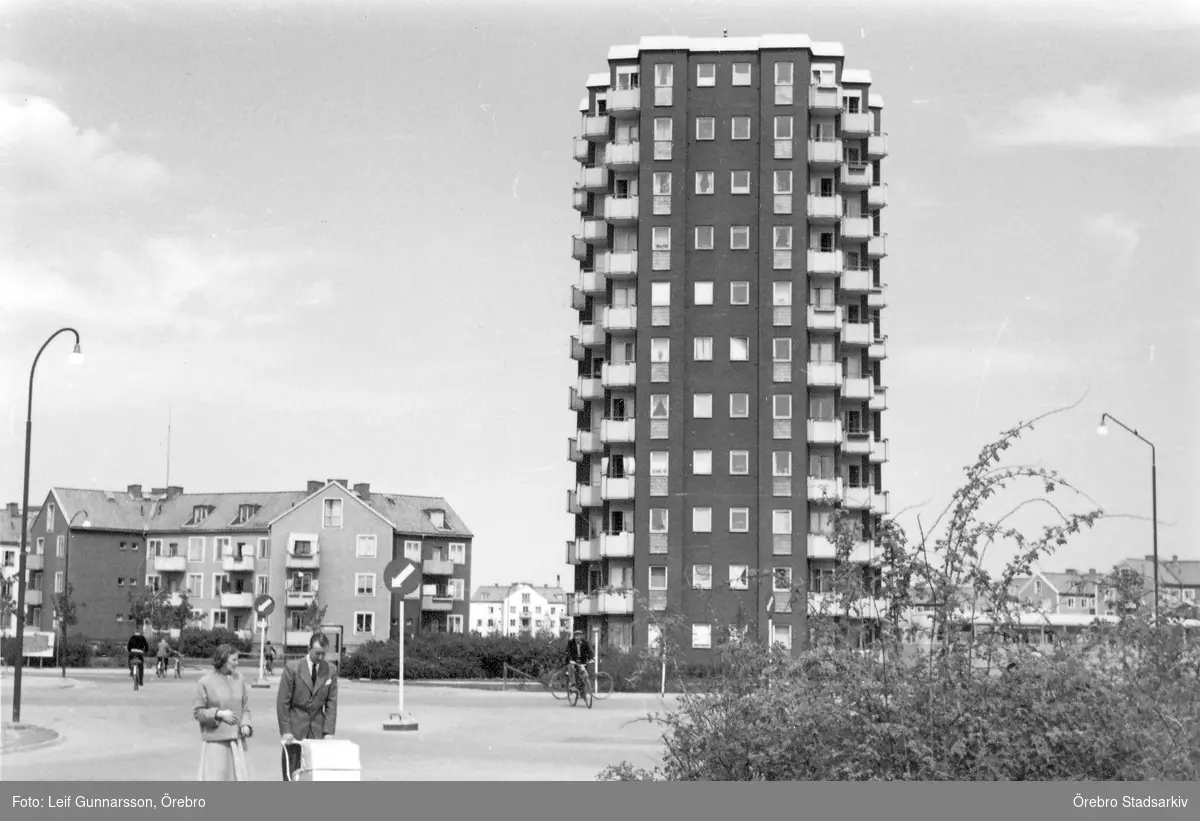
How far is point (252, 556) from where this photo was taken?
104938 mm

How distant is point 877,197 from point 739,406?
12.4 m

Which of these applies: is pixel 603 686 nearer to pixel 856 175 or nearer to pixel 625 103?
pixel 625 103

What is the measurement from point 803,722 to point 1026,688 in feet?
6.24

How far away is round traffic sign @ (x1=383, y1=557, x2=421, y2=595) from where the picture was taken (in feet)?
84.8

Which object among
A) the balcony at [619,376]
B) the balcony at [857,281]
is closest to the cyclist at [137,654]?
the balcony at [619,376]

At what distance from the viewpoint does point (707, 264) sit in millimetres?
70562

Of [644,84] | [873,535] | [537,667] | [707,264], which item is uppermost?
[644,84]

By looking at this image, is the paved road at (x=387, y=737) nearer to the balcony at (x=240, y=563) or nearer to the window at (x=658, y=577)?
the window at (x=658, y=577)

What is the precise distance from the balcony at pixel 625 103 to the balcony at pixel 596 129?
1.57 metres

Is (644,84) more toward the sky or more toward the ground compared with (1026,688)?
more toward the sky

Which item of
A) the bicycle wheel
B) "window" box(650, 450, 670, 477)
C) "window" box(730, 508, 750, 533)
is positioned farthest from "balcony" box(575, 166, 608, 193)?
the bicycle wheel

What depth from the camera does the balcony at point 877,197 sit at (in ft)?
241
